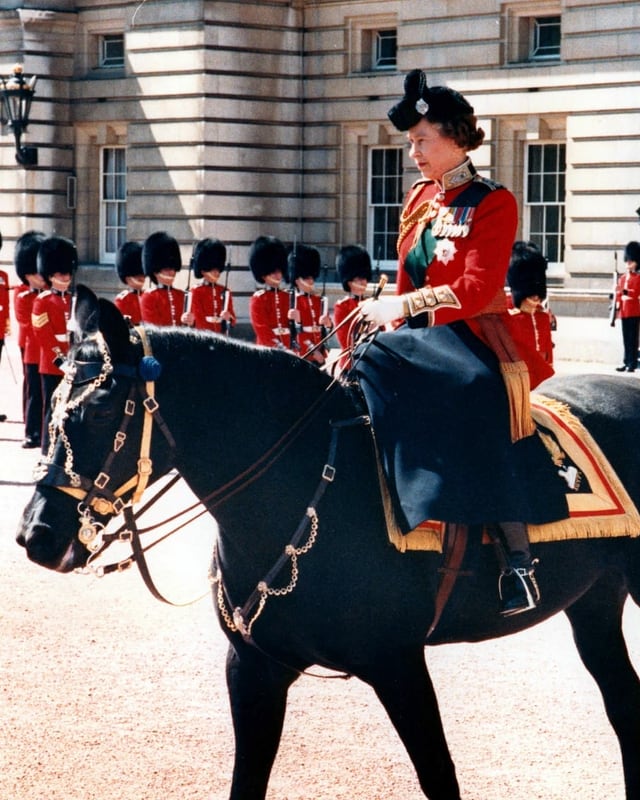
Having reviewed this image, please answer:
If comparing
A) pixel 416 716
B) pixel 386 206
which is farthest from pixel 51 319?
pixel 386 206

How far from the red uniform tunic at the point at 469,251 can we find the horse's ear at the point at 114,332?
2.53ft

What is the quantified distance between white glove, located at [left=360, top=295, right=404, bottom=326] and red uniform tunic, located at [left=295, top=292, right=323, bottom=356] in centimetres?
964

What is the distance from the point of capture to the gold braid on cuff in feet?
13.6

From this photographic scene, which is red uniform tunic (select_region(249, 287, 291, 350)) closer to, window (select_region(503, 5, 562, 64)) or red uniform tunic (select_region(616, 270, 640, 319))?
red uniform tunic (select_region(616, 270, 640, 319))

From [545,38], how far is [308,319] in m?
7.95

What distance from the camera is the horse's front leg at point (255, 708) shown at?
4090mm

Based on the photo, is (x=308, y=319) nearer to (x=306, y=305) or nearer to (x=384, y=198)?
(x=306, y=305)

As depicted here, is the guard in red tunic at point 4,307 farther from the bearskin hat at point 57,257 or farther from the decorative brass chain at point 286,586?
the decorative brass chain at point 286,586

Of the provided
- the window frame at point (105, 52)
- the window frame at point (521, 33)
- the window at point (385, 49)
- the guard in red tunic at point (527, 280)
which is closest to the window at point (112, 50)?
the window frame at point (105, 52)

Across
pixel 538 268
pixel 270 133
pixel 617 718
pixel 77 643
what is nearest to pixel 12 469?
pixel 538 268

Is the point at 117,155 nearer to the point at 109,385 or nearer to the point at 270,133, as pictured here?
the point at 270,133

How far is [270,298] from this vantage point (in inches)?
541

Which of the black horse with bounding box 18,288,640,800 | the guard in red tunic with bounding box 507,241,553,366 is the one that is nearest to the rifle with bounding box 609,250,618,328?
the guard in red tunic with bounding box 507,241,553,366

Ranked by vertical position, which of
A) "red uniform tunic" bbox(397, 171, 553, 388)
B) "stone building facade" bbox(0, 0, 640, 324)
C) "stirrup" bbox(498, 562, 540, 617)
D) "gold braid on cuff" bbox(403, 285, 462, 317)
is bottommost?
"stirrup" bbox(498, 562, 540, 617)
